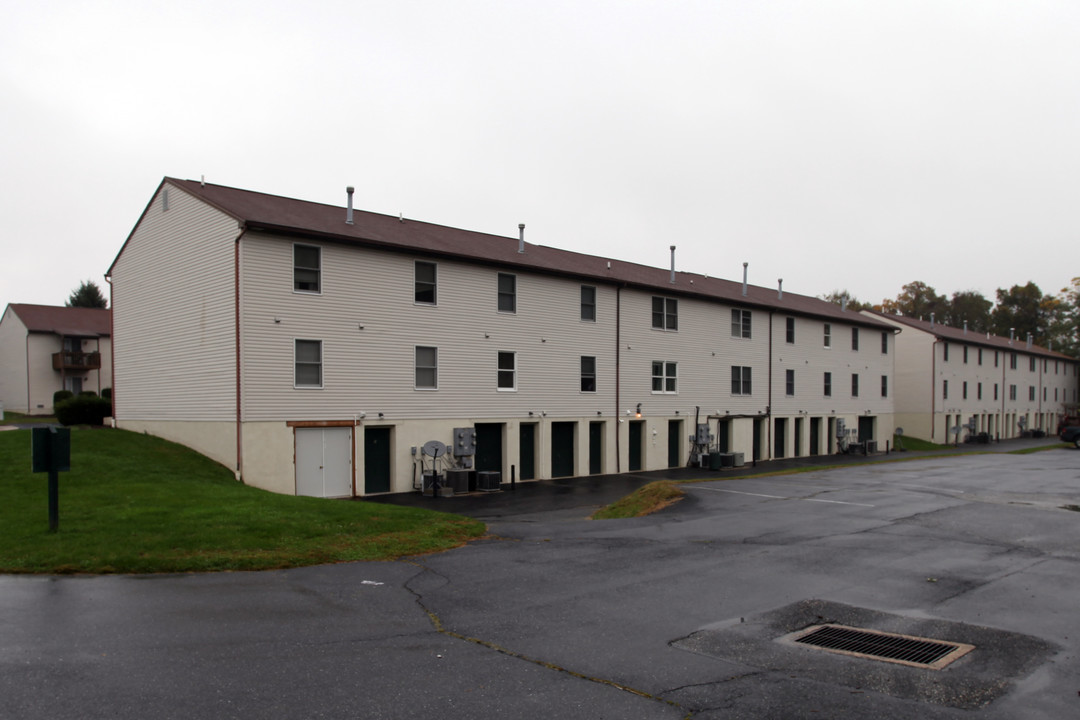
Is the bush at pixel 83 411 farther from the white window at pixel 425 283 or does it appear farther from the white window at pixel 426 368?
the white window at pixel 425 283

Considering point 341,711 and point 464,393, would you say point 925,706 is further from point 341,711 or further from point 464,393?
point 464,393

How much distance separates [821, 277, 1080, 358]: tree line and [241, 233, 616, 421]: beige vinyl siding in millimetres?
78870

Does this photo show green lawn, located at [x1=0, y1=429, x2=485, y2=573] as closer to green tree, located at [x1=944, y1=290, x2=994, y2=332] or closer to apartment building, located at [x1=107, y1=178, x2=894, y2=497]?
apartment building, located at [x1=107, y1=178, x2=894, y2=497]

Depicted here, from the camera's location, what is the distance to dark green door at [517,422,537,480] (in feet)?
102

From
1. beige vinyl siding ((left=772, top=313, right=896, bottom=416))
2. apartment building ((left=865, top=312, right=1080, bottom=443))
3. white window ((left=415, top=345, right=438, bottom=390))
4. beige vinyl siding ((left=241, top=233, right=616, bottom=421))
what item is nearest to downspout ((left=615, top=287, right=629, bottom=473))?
beige vinyl siding ((left=241, top=233, right=616, bottom=421))

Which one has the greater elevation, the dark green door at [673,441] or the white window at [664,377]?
the white window at [664,377]

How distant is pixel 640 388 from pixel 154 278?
20606mm

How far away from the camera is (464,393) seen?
94.1 ft

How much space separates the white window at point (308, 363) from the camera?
24344 millimetres

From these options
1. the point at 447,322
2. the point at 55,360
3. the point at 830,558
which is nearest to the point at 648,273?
the point at 447,322

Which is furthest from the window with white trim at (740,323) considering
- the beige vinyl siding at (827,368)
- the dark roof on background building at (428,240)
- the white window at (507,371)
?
the white window at (507,371)

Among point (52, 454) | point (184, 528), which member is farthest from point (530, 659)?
point (52, 454)

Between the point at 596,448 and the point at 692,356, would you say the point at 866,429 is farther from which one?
the point at 596,448

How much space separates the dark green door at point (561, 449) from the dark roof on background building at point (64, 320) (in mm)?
38288
